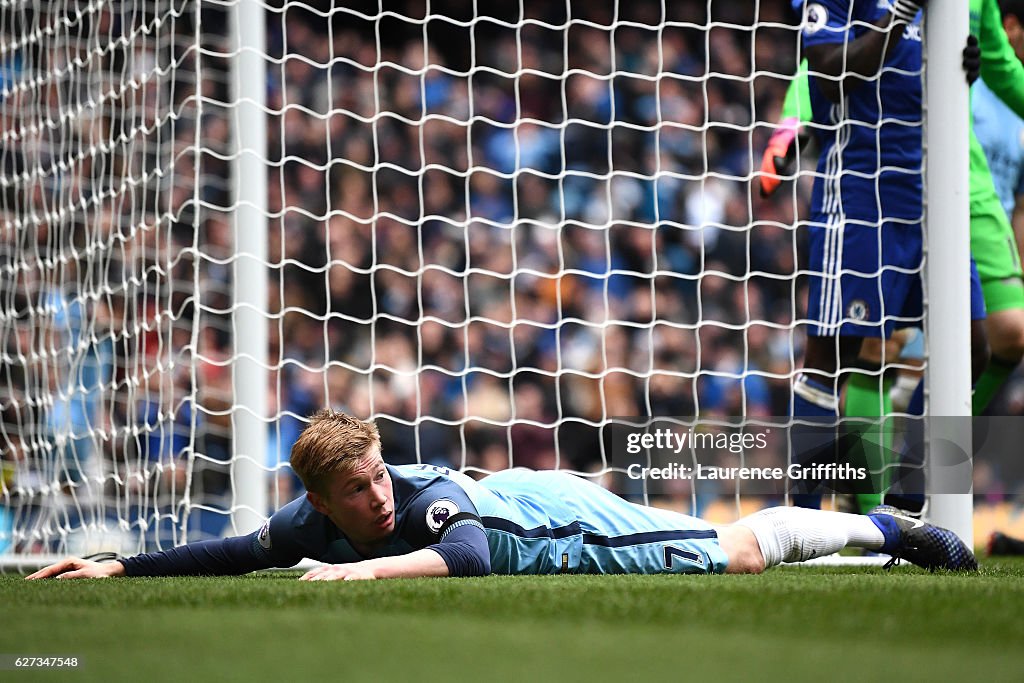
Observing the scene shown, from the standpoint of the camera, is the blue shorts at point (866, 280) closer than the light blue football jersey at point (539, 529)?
No

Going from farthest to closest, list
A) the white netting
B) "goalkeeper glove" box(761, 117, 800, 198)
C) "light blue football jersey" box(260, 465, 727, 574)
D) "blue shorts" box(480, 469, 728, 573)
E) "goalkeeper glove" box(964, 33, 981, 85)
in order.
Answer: the white netting, "goalkeeper glove" box(761, 117, 800, 198), "goalkeeper glove" box(964, 33, 981, 85), "blue shorts" box(480, 469, 728, 573), "light blue football jersey" box(260, 465, 727, 574)

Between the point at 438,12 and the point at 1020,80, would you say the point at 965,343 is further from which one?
the point at 438,12

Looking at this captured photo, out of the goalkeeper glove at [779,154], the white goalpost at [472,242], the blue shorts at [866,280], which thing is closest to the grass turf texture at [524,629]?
the blue shorts at [866,280]

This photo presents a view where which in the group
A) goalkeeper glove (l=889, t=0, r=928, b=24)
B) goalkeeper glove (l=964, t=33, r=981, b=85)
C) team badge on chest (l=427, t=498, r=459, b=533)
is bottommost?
team badge on chest (l=427, t=498, r=459, b=533)

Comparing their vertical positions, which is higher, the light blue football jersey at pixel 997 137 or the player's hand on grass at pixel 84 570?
the light blue football jersey at pixel 997 137

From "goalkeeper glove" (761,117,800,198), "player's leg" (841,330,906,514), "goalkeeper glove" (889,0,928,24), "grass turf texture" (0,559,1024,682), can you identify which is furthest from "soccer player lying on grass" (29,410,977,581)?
"goalkeeper glove" (889,0,928,24)

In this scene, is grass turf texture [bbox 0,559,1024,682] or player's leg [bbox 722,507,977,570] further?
player's leg [bbox 722,507,977,570]

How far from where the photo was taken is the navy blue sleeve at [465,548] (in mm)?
2348

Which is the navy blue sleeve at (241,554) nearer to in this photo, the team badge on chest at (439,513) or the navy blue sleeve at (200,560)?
the navy blue sleeve at (200,560)

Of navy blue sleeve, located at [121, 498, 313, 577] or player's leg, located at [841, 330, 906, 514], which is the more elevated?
player's leg, located at [841, 330, 906, 514]

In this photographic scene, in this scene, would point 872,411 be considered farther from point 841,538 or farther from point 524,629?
point 524,629

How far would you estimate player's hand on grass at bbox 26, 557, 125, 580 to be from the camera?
2.55 m

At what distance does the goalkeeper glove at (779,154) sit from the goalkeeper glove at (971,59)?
0.66 meters

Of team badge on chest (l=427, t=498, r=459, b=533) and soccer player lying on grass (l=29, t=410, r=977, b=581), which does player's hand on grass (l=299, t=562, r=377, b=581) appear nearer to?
soccer player lying on grass (l=29, t=410, r=977, b=581)
